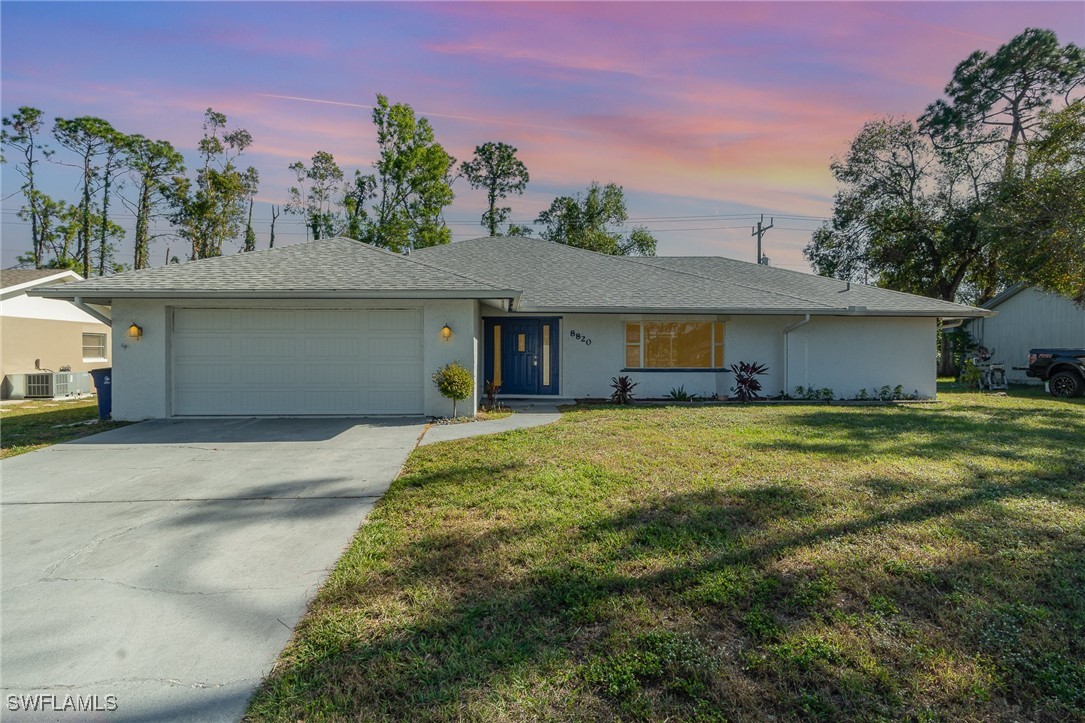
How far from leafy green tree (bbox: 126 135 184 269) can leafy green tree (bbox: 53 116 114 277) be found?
1333mm

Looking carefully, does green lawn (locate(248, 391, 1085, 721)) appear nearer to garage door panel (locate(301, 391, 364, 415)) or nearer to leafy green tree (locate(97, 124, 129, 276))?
garage door panel (locate(301, 391, 364, 415))

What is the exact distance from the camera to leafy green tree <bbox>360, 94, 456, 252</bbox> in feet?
81.1

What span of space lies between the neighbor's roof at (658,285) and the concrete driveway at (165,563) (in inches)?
274

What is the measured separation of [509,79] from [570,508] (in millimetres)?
10306

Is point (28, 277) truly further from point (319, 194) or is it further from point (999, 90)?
point (999, 90)

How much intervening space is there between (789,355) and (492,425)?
8.27 m

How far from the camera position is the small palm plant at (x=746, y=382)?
1225 centimetres

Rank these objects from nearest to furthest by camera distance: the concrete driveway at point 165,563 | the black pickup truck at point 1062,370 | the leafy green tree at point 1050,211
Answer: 1. the concrete driveway at point 165,563
2. the leafy green tree at point 1050,211
3. the black pickup truck at point 1062,370

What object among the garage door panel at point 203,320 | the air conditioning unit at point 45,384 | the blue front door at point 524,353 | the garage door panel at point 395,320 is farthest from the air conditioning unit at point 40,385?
the blue front door at point 524,353

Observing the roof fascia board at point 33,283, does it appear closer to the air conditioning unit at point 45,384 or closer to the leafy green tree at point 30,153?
the air conditioning unit at point 45,384

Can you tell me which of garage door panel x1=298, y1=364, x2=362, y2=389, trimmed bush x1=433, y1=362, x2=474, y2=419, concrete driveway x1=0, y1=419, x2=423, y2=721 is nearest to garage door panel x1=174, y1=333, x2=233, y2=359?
garage door panel x1=298, y1=364, x2=362, y2=389

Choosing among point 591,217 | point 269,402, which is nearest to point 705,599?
point 269,402

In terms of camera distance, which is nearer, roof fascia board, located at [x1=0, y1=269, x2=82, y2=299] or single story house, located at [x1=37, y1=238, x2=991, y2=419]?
single story house, located at [x1=37, y1=238, x2=991, y2=419]

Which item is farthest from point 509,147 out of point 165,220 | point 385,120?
point 165,220
